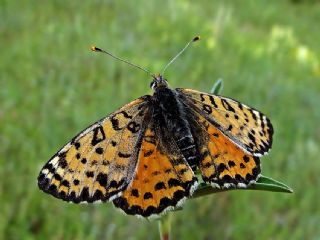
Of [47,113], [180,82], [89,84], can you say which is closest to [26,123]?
[47,113]

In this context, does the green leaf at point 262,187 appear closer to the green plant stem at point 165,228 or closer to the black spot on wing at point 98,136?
the green plant stem at point 165,228

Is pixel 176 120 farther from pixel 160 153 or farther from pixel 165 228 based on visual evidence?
pixel 165 228

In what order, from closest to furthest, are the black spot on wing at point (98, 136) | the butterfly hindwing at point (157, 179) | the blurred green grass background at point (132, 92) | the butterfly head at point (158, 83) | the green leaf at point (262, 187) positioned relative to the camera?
the green leaf at point (262, 187) < the butterfly hindwing at point (157, 179) < the black spot on wing at point (98, 136) < the butterfly head at point (158, 83) < the blurred green grass background at point (132, 92)

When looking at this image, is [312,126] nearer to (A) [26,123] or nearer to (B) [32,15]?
(A) [26,123]

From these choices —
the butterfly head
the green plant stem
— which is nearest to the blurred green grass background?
the butterfly head

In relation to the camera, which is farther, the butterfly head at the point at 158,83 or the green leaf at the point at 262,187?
the butterfly head at the point at 158,83

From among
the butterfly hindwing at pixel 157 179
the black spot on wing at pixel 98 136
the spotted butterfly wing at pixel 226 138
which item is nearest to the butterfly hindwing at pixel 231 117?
the spotted butterfly wing at pixel 226 138
